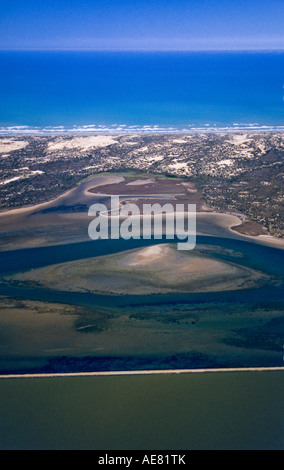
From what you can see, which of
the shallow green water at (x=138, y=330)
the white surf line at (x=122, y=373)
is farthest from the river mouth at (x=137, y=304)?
the white surf line at (x=122, y=373)

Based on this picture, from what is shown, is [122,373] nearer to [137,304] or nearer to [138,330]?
[138,330]

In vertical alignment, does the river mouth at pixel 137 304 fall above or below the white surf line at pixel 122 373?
above

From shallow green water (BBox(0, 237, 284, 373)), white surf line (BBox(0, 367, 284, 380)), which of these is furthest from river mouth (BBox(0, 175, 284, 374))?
white surf line (BBox(0, 367, 284, 380))

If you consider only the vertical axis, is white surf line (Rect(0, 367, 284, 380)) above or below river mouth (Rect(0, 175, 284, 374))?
below

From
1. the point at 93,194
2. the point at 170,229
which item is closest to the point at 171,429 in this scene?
the point at 170,229

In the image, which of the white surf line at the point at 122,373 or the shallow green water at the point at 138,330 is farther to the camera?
the shallow green water at the point at 138,330

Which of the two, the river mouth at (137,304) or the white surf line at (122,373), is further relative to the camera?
the river mouth at (137,304)

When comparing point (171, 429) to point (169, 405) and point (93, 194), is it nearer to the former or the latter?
point (169, 405)

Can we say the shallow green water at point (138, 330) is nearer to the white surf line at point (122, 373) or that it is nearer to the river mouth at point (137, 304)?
the river mouth at point (137, 304)

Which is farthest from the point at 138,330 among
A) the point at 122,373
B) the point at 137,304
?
the point at 122,373

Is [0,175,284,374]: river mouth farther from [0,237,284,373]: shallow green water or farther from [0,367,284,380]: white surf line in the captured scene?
[0,367,284,380]: white surf line

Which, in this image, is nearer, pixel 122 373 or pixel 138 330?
pixel 122 373
